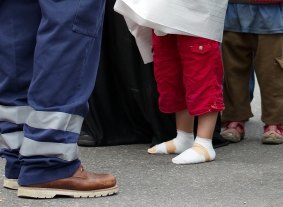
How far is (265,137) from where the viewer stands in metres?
4.07

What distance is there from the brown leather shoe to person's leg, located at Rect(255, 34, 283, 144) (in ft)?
4.28

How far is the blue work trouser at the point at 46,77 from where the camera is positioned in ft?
9.45

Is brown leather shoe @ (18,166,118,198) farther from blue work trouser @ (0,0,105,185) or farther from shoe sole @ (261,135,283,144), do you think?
shoe sole @ (261,135,283,144)

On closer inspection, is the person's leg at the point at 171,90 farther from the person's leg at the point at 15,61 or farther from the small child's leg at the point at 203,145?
the person's leg at the point at 15,61

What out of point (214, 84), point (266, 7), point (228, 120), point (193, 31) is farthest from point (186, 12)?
point (228, 120)

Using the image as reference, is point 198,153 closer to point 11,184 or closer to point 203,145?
point 203,145

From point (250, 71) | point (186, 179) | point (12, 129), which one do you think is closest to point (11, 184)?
point (12, 129)

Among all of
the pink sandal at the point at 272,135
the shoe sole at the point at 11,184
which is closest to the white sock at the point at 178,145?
the pink sandal at the point at 272,135

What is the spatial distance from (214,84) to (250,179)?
510mm

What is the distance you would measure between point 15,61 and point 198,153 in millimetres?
1066

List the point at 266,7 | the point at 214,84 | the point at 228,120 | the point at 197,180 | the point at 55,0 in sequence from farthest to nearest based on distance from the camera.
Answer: the point at 228,120 → the point at 266,7 → the point at 214,84 → the point at 197,180 → the point at 55,0

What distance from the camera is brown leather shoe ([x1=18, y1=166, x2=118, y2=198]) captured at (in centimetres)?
299

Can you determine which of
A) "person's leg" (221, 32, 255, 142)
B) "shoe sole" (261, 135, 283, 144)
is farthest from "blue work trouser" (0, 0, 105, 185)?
"shoe sole" (261, 135, 283, 144)

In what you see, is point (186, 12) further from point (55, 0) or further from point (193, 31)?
point (55, 0)
